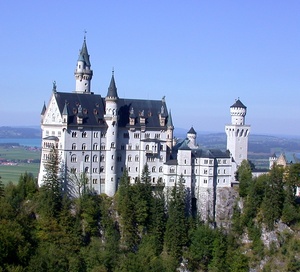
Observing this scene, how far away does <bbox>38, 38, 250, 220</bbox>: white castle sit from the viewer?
8969 centimetres

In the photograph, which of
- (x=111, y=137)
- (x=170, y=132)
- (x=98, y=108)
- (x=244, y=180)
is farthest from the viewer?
(x=170, y=132)

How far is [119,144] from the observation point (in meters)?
94.2

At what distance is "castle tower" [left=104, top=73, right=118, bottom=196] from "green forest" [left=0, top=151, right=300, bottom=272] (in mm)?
2290

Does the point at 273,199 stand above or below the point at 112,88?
below

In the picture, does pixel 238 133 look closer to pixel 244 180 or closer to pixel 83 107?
pixel 244 180

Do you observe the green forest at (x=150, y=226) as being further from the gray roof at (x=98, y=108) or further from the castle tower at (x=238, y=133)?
the gray roof at (x=98, y=108)

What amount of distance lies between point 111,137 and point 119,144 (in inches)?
104

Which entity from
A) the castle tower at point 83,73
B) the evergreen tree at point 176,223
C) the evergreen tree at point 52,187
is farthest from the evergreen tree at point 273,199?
the castle tower at point 83,73

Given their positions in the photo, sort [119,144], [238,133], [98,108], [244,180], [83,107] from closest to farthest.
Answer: [83,107] < [98,108] < [119,144] < [244,180] < [238,133]

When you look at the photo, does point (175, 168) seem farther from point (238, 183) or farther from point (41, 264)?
point (41, 264)

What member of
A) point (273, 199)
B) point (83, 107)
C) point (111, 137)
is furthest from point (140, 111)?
point (273, 199)

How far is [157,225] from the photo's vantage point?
8844 cm

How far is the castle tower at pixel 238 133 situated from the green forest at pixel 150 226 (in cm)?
428

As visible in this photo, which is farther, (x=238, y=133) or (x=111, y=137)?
(x=238, y=133)
